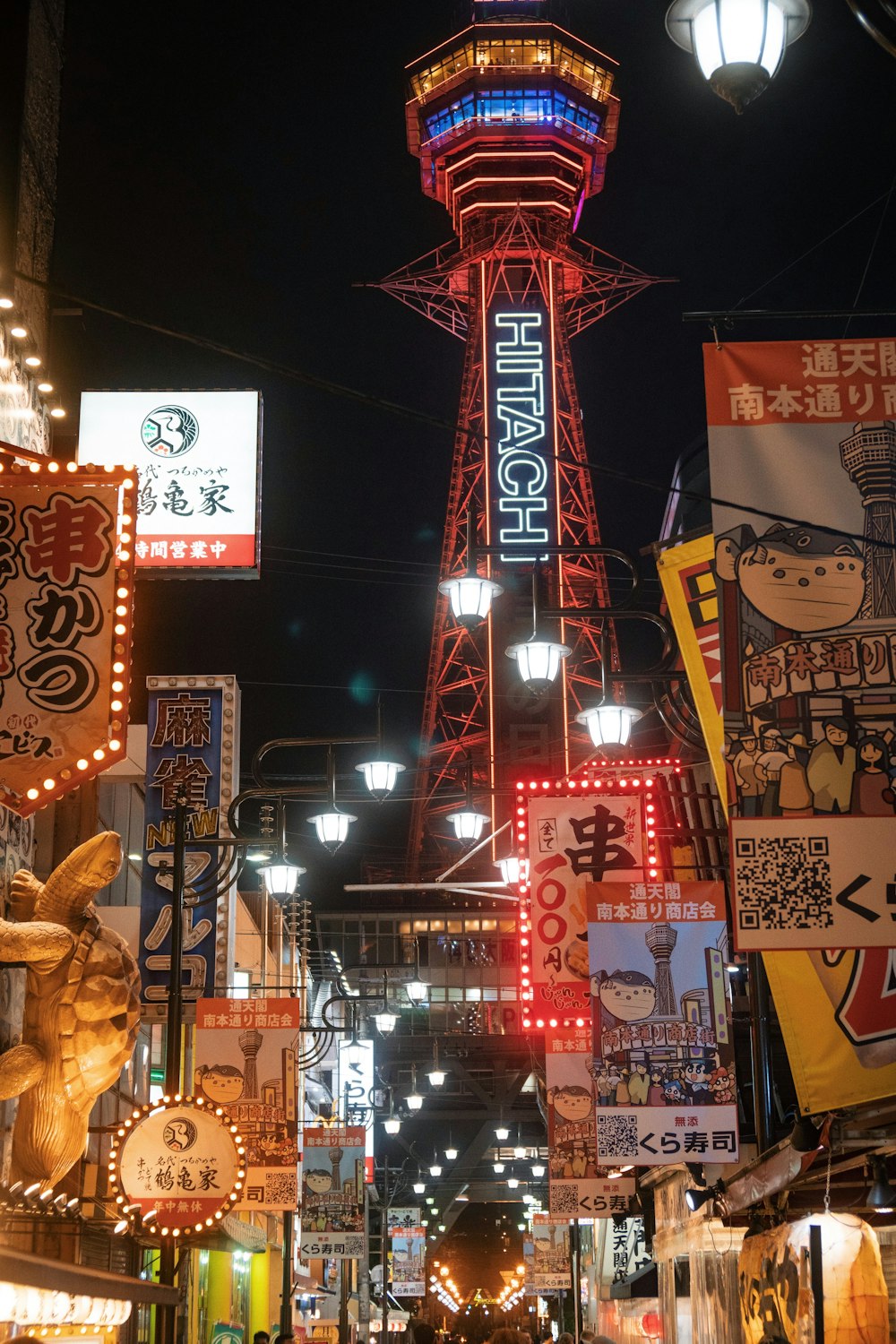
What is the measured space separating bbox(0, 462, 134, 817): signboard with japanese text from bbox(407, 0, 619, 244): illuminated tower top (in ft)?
195

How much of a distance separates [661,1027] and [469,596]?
188 inches

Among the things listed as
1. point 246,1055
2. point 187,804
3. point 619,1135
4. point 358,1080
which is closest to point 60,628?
point 619,1135

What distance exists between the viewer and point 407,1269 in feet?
204

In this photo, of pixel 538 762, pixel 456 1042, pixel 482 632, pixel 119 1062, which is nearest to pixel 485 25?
pixel 482 632

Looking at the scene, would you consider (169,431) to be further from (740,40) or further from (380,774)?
(740,40)

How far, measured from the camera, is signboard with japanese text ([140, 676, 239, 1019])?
1955 centimetres

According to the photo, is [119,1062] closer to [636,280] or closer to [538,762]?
[538,762]

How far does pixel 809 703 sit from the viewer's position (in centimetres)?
866

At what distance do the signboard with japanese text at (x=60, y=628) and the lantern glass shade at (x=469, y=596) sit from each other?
A: 17.8 ft

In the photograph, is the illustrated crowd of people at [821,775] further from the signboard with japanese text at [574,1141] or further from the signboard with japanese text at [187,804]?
the signboard with japanese text at [574,1141]

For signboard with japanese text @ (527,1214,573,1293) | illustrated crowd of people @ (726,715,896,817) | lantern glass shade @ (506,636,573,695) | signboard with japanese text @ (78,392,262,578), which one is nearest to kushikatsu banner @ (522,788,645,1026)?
lantern glass shade @ (506,636,573,695)

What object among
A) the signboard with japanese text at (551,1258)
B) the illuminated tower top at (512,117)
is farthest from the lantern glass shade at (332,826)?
the illuminated tower top at (512,117)

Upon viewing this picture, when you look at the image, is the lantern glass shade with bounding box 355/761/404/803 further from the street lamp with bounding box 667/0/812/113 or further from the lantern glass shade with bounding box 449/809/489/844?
the street lamp with bounding box 667/0/812/113

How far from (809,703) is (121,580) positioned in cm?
471
